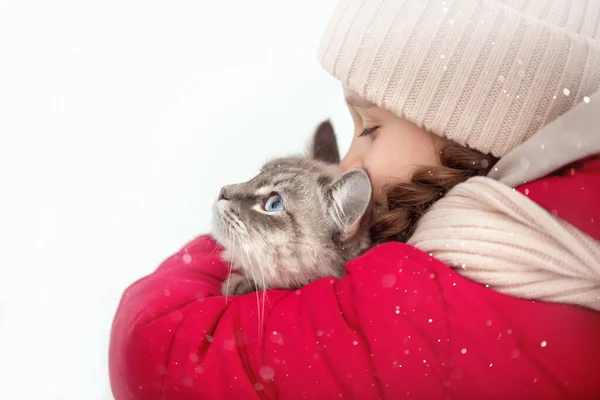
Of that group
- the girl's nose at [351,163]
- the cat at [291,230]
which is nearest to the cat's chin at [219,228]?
the cat at [291,230]

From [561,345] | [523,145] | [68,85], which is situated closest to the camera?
[561,345]

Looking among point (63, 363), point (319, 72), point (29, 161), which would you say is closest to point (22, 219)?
point (29, 161)

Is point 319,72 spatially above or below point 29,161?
below

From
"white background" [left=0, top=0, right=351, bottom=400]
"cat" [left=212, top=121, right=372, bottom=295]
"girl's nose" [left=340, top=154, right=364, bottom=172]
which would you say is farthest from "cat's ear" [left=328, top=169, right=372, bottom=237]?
"white background" [left=0, top=0, right=351, bottom=400]

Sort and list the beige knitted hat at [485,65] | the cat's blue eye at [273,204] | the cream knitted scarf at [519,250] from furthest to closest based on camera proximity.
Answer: the cat's blue eye at [273,204] → the beige knitted hat at [485,65] → the cream knitted scarf at [519,250]

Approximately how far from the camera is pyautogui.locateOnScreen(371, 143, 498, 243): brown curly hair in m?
0.93

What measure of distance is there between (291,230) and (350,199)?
0.12m

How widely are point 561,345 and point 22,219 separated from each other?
126cm

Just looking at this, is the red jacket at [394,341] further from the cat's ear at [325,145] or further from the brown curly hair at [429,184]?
the cat's ear at [325,145]

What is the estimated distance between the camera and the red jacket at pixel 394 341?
72 cm

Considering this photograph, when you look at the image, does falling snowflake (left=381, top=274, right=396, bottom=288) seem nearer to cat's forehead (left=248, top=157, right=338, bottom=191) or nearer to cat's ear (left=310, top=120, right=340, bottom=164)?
cat's forehead (left=248, top=157, right=338, bottom=191)

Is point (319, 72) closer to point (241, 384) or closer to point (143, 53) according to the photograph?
point (143, 53)

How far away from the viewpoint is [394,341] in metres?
0.74

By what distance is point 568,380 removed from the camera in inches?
28.3
